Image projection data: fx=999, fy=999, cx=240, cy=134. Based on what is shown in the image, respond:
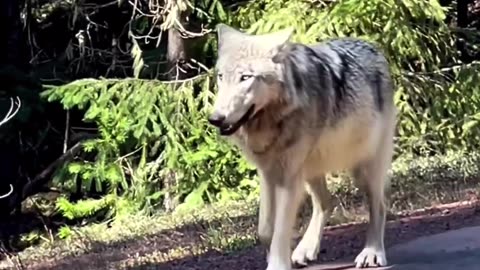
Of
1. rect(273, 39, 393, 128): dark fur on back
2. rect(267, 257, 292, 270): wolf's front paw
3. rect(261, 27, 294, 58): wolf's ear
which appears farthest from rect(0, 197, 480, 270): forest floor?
rect(261, 27, 294, 58): wolf's ear

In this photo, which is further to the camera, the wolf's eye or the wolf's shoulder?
the wolf's shoulder

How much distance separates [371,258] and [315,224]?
0.68 metres

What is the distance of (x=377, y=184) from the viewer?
7.41 m

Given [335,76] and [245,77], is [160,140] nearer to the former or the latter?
[335,76]

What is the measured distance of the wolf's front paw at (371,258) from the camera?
269 inches

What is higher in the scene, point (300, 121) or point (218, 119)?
point (218, 119)

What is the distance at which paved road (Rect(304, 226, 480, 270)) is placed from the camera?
6508mm

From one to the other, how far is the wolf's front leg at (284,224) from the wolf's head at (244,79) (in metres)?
0.58

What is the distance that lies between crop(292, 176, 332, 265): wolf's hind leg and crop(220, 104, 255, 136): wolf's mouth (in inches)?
52.6

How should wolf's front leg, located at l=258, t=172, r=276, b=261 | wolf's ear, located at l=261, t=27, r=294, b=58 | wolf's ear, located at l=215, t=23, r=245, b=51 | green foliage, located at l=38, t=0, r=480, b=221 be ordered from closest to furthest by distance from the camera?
wolf's ear, located at l=261, t=27, r=294, b=58 < wolf's ear, located at l=215, t=23, r=245, b=51 < wolf's front leg, located at l=258, t=172, r=276, b=261 < green foliage, located at l=38, t=0, r=480, b=221

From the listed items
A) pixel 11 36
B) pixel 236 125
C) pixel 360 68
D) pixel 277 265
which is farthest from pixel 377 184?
pixel 11 36

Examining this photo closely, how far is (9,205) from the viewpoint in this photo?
60.8 feet

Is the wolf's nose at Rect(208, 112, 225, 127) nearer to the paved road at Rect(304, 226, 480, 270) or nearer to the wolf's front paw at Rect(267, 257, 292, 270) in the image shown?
the wolf's front paw at Rect(267, 257, 292, 270)

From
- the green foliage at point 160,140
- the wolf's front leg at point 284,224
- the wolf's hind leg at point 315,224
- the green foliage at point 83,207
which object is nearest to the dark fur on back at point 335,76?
the wolf's front leg at point 284,224
